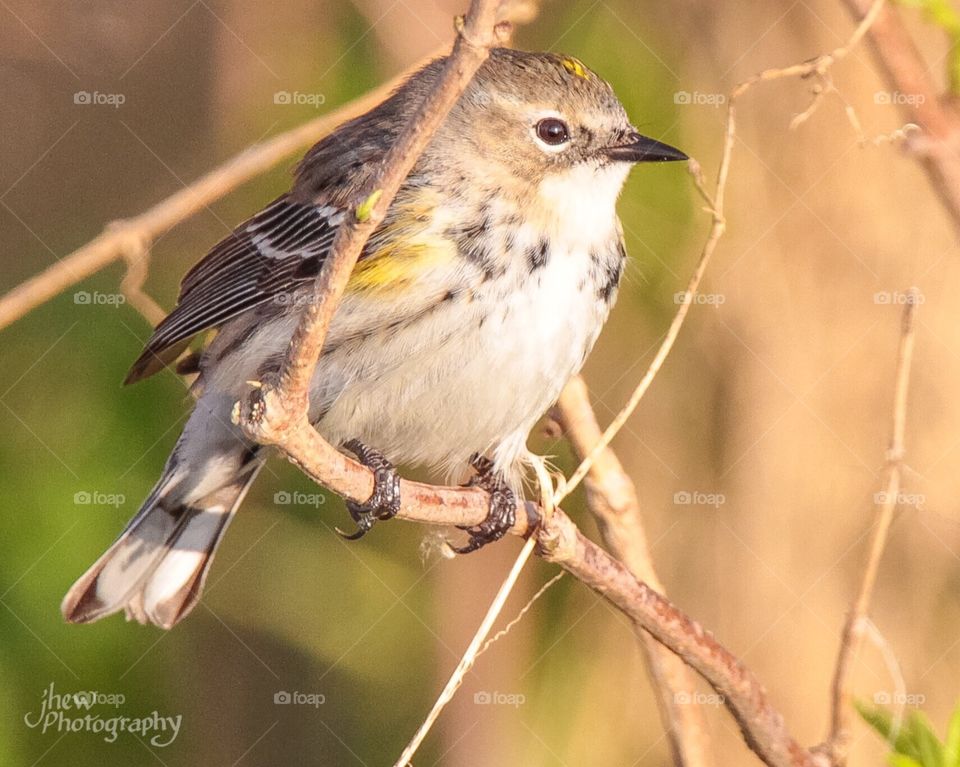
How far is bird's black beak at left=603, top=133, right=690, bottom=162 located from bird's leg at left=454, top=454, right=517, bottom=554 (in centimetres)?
82

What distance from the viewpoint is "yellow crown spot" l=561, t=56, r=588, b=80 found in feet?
9.14

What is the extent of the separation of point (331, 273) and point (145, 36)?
91.3 inches

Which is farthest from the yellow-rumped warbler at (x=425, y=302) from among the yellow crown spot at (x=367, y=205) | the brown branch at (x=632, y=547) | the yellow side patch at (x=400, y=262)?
the yellow crown spot at (x=367, y=205)

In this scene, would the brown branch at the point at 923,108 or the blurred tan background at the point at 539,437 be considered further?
the blurred tan background at the point at 539,437

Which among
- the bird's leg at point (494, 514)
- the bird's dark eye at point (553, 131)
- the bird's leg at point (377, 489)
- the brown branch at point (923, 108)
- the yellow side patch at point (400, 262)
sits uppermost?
the brown branch at point (923, 108)

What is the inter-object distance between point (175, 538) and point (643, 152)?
1.65 metres

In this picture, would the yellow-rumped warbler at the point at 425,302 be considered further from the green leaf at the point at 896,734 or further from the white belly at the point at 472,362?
the green leaf at the point at 896,734

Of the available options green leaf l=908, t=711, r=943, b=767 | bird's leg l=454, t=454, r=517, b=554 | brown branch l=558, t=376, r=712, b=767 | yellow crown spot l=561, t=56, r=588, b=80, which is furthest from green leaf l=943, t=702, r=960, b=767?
yellow crown spot l=561, t=56, r=588, b=80

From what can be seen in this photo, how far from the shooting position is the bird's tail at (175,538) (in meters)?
3.05

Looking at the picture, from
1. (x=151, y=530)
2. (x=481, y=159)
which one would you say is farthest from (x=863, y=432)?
(x=151, y=530)

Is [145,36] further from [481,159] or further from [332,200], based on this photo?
[481,159]

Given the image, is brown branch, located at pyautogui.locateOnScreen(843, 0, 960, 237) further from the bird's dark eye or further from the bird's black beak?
the bird's dark eye

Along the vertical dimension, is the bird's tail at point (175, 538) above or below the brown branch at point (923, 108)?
below

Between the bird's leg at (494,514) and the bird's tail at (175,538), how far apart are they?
690 mm
